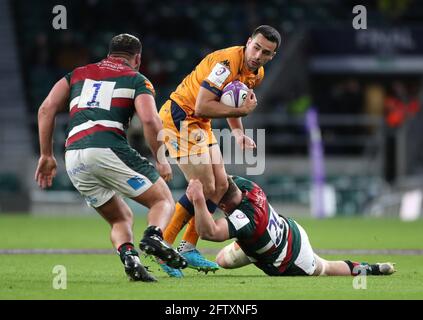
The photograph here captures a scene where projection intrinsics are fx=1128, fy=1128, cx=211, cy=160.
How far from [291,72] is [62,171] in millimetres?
7319

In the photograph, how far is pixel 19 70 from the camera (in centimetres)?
2864

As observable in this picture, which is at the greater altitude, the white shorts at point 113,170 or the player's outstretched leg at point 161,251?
the white shorts at point 113,170

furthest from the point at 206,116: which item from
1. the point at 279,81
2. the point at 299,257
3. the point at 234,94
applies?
the point at 279,81

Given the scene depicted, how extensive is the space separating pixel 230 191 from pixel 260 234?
49 cm

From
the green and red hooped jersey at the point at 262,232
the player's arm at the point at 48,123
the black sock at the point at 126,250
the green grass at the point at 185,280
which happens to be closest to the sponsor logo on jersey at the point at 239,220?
the green and red hooped jersey at the point at 262,232

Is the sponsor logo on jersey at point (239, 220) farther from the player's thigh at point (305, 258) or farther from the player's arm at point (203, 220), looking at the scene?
the player's thigh at point (305, 258)

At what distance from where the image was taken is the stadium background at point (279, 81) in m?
25.9

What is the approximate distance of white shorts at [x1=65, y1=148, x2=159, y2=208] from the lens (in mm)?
9445

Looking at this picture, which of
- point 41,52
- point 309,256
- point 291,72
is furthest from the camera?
point 291,72

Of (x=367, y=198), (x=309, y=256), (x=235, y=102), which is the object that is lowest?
(x=367, y=198)
